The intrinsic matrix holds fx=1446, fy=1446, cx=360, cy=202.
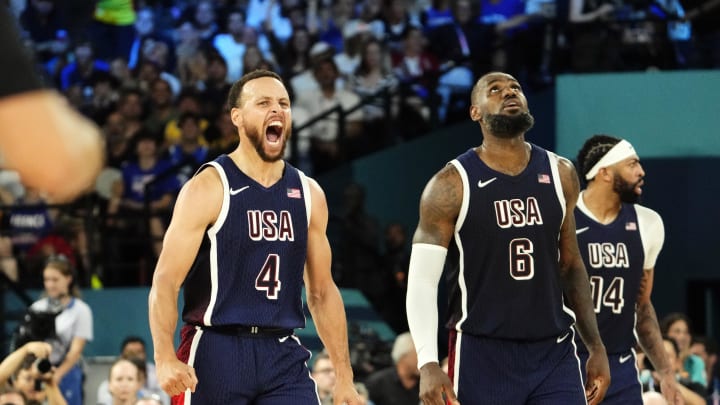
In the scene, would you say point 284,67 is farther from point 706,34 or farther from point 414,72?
point 706,34

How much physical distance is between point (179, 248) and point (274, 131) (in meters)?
0.74

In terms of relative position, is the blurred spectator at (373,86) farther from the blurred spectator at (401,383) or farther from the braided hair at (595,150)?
the braided hair at (595,150)

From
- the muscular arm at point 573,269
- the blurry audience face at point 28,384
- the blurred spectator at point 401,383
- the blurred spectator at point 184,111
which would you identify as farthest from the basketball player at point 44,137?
the blurred spectator at point 184,111

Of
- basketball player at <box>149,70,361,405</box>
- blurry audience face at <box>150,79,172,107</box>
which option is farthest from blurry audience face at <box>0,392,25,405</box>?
blurry audience face at <box>150,79,172,107</box>

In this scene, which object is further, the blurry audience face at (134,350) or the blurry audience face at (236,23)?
the blurry audience face at (236,23)

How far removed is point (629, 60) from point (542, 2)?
151 centimetres

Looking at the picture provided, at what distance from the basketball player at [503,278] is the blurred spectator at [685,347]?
15.3 ft

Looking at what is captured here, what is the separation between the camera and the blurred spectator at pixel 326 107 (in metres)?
14.5

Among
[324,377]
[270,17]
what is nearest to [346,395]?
[324,377]

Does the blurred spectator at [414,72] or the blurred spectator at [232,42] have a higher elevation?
the blurred spectator at [232,42]

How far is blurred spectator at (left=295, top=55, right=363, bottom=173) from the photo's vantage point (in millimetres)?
14516

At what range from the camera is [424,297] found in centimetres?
661

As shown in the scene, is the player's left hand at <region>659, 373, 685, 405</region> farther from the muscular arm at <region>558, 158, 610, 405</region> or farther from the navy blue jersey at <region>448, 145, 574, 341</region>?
the navy blue jersey at <region>448, 145, 574, 341</region>

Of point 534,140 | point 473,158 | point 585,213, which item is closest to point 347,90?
point 534,140
